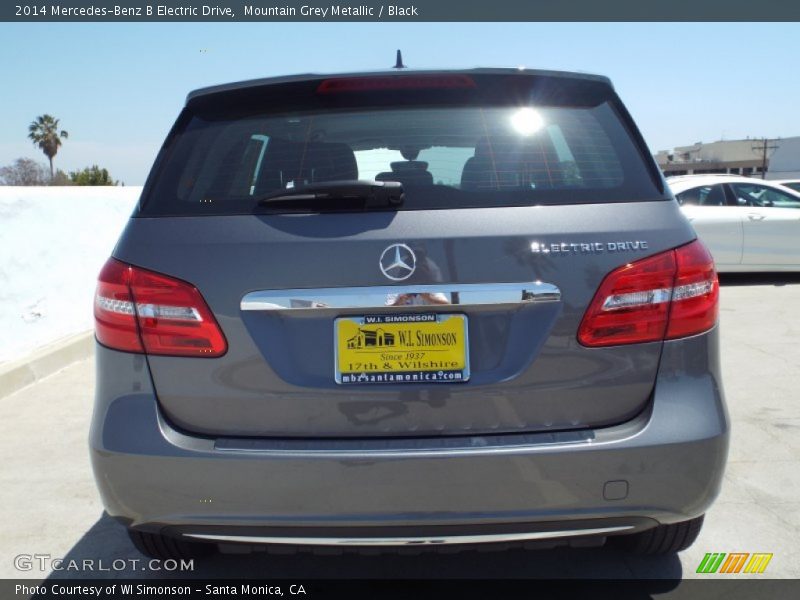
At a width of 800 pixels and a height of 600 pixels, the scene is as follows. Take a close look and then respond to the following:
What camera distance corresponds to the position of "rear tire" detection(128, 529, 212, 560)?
286 centimetres

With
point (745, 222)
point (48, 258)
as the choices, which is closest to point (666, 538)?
point (48, 258)

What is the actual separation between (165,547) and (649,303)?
6.22 ft

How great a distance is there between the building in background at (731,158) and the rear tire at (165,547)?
72371 millimetres

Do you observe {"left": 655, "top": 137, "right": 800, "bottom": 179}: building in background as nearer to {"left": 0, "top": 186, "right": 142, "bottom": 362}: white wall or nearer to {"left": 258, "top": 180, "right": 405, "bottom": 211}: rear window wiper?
{"left": 0, "top": 186, "right": 142, "bottom": 362}: white wall

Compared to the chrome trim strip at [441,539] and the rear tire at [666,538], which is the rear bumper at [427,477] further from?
the rear tire at [666,538]

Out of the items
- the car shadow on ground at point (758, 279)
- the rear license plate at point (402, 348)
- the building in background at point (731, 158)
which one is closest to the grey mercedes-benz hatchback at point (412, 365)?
the rear license plate at point (402, 348)

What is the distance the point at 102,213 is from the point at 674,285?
677 centimetres

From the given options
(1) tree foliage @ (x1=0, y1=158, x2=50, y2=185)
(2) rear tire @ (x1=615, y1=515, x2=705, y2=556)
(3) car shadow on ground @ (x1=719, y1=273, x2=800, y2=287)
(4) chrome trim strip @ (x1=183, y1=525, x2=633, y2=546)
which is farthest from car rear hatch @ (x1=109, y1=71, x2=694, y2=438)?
(1) tree foliage @ (x1=0, y1=158, x2=50, y2=185)

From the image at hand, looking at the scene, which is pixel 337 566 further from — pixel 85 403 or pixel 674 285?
pixel 85 403

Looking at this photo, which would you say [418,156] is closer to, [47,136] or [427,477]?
[427,477]

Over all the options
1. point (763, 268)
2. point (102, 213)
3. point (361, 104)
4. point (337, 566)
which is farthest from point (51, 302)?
point (763, 268)

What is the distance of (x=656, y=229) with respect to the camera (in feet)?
7.72

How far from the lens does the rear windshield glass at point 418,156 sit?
241cm

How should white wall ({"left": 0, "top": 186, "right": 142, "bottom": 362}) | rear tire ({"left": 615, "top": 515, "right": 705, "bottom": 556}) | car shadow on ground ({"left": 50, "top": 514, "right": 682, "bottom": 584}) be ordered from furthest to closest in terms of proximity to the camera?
white wall ({"left": 0, "top": 186, "right": 142, "bottom": 362}) < car shadow on ground ({"left": 50, "top": 514, "right": 682, "bottom": 584}) < rear tire ({"left": 615, "top": 515, "right": 705, "bottom": 556})
